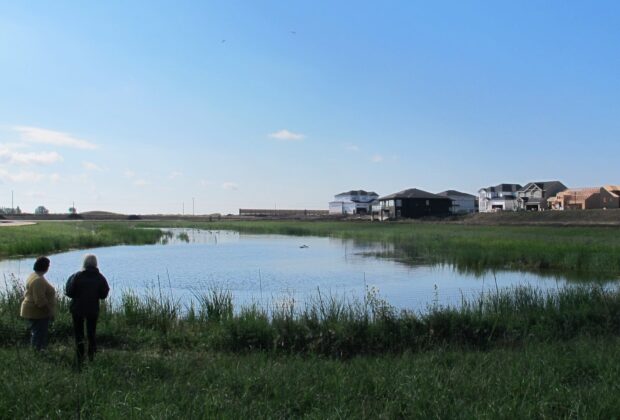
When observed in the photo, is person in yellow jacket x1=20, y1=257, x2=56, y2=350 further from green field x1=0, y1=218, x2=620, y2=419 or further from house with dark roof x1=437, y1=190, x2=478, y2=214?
house with dark roof x1=437, y1=190, x2=478, y2=214

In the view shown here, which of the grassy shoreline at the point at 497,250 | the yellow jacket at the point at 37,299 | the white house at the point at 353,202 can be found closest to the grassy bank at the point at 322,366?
the yellow jacket at the point at 37,299

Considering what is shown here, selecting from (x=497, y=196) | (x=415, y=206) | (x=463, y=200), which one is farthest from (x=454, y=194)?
(x=415, y=206)

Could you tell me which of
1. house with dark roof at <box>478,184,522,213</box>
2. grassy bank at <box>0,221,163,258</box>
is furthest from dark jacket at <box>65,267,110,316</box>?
house with dark roof at <box>478,184,522,213</box>

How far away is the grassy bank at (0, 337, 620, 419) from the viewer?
586cm

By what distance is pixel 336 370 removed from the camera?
763cm

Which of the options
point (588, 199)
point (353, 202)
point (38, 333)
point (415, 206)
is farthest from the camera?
point (353, 202)

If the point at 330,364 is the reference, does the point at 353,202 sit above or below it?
above

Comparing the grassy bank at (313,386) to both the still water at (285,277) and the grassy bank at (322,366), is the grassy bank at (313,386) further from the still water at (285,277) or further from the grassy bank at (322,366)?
the still water at (285,277)

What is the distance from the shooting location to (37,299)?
839cm

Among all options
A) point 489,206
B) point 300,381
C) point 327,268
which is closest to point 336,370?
point 300,381

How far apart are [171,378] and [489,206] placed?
368 feet

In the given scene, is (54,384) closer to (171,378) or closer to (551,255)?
(171,378)

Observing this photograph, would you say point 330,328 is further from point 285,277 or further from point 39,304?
point 285,277

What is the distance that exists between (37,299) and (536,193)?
102193 millimetres
